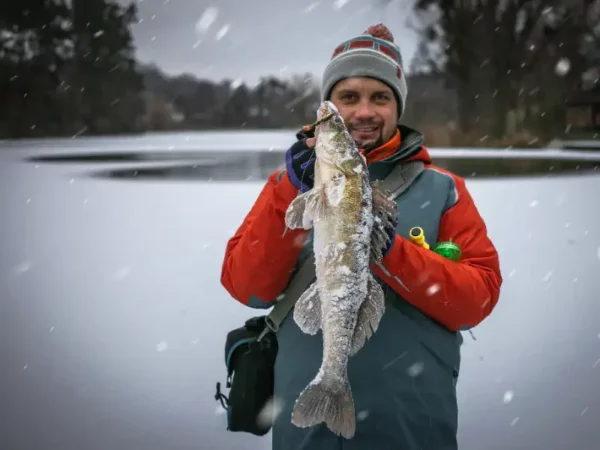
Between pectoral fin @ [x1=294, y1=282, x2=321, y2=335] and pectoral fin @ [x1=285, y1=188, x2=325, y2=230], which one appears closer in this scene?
pectoral fin @ [x1=285, y1=188, x2=325, y2=230]

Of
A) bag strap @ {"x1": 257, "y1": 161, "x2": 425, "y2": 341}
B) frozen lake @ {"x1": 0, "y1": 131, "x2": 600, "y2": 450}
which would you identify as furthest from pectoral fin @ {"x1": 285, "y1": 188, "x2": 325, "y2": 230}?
frozen lake @ {"x1": 0, "y1": 131, "x2": 600, "y2": 450}

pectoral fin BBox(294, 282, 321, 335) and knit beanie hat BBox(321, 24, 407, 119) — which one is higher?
knit beanie hat BBox(321, 24, 407, 119)

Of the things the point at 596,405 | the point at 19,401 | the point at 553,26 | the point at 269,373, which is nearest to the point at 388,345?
the point at 269,373

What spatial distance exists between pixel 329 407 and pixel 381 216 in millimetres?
630

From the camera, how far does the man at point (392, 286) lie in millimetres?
1854

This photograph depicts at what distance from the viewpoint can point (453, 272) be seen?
1.86 meters

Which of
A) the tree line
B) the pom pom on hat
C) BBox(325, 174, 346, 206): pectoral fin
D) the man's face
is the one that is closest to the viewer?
BBox(325, 174, 346, 206): pectoral fin

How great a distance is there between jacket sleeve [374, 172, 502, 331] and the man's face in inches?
14.3

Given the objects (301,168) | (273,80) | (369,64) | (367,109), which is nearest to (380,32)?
(369,64)

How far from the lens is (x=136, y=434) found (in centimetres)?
350

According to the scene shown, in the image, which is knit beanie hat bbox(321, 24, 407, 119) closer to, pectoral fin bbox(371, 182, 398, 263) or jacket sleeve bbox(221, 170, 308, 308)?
jacket sleeve bbox(221, 170, 308, 308)

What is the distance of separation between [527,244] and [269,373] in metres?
6.18

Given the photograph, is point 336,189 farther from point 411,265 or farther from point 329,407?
point 329,407

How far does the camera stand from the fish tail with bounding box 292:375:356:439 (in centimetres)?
171
